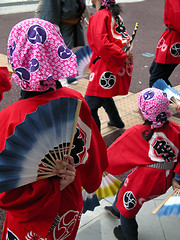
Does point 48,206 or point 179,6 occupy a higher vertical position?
point 179,6

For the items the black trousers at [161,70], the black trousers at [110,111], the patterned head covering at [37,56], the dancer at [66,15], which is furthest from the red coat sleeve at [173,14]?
the patterned head covering at [37,56]

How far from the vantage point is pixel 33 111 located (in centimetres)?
141

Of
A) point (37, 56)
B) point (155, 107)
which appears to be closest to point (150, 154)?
point (155, 107)

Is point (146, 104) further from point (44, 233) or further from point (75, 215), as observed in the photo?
point (44, 233)

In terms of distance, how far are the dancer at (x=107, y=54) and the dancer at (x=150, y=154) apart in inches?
49.4

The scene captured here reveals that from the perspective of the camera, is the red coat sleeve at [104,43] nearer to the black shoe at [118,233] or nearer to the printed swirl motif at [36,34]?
the black shoe at [118,233]

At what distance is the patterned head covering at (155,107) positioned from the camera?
2.16 m

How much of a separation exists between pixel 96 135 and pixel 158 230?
131cm

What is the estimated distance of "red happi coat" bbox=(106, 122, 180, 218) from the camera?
2.22 m

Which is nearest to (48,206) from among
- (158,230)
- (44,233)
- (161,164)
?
(44,233)

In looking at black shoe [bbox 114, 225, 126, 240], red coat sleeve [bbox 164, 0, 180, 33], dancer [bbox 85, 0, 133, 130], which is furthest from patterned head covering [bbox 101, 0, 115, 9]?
black shoe [bbox 114, 225, 126, 240]

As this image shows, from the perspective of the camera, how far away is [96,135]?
1.83 m

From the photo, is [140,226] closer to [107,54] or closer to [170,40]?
[107,54]

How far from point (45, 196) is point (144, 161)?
1007 millimetres
